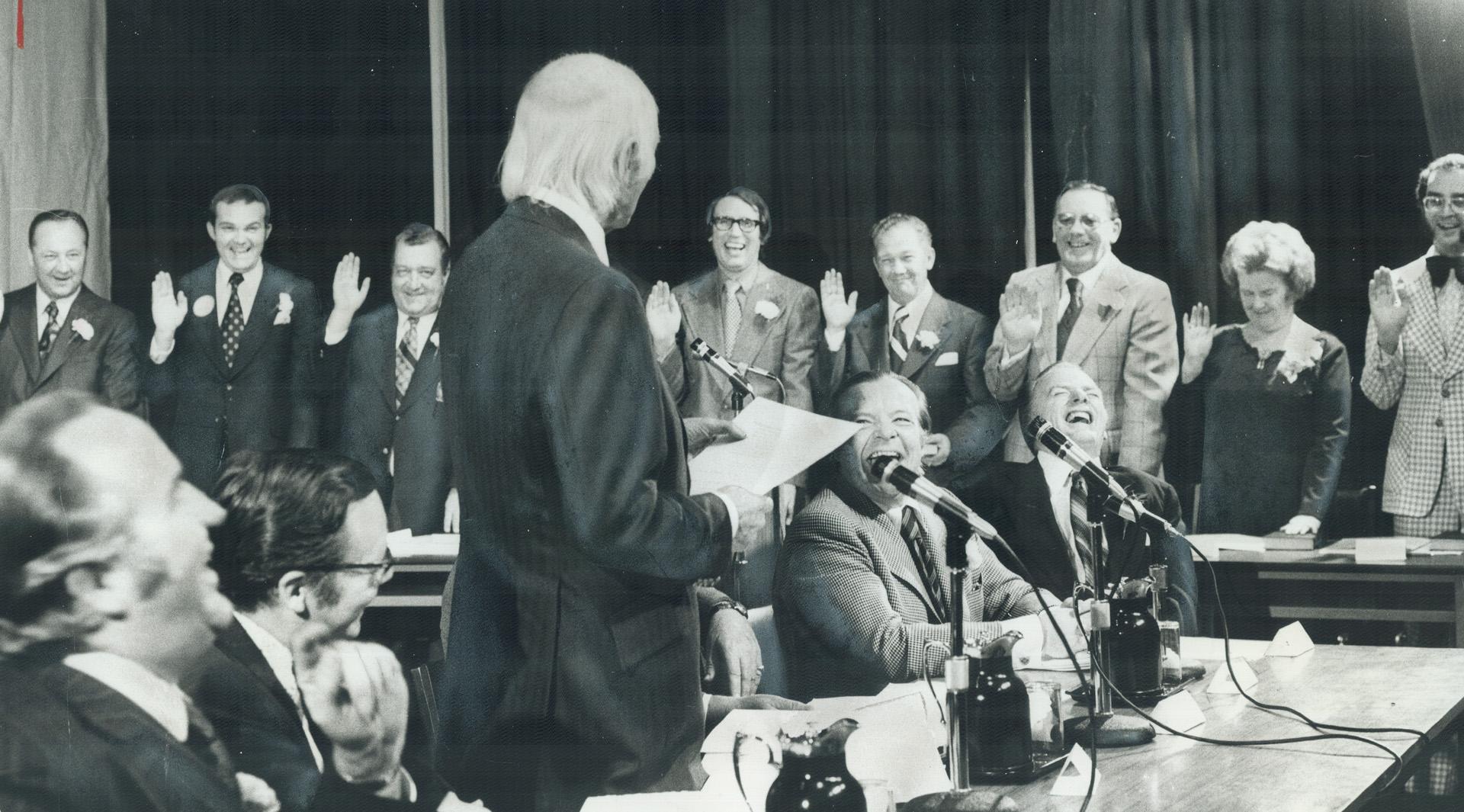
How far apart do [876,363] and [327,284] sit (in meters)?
1.16

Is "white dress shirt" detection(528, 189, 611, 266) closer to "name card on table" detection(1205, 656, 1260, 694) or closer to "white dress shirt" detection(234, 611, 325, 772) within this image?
"white dress shirt" detection(234, 611, 325, 772)

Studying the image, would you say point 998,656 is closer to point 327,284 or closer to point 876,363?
point 876,363

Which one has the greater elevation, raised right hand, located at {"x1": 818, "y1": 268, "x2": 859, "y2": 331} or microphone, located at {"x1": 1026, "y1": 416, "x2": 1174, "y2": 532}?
raised right hand, located at {"x1": 818, "y1": 268, "x2": 859, "y2": 331}

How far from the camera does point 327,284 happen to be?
291 cm

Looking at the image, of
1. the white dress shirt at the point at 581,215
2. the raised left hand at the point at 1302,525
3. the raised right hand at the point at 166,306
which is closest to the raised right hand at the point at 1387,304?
the raised left hand at the point at 1302,525

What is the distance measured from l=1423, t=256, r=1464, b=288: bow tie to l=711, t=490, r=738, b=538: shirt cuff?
4.94 feet

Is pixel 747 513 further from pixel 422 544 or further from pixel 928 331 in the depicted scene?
pixel 422 544

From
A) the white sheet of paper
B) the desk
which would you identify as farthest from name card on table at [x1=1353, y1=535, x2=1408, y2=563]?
the white sheet of paper

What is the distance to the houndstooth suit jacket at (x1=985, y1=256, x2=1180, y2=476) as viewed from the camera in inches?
114

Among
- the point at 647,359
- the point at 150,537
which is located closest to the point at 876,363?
the point at 647,359

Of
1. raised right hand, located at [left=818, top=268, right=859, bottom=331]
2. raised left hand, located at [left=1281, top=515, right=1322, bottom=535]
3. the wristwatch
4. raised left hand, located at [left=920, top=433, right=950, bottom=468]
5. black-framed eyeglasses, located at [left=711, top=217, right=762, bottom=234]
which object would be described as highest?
black-framed eyeglasses, located at [left=711, top=217, right=762, bottom=234]

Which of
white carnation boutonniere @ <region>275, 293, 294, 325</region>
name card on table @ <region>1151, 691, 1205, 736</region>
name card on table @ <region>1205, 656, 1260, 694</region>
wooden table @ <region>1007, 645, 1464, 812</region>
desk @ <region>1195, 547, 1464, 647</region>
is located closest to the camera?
wooden table @ <region>1007, 645, 1464, 812</region>

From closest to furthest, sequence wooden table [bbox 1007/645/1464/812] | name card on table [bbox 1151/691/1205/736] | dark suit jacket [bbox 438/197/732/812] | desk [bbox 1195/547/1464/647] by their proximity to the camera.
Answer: wooden table [bbox 1007/645/1464/812], name card on table [bbox 1151/691/1205/736], dark suit jacket [bbox 438/197/732/812], desk [bbox 1195/547/1464/647]

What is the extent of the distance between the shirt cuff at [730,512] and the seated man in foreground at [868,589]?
0.11 meters
